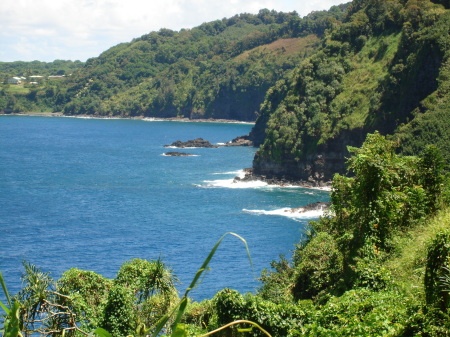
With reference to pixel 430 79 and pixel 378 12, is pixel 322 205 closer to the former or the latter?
pixel 430 79

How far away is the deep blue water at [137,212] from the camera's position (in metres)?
50.8

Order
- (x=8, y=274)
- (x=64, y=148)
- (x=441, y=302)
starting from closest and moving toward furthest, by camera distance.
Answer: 1. (x=441, y=302)
2. (x=8, y=274)
3. (x=64, y=148)

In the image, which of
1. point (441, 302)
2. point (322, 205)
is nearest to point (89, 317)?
point (441, 302)

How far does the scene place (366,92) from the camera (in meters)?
92.5

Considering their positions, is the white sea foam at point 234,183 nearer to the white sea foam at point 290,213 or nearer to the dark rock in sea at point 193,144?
the white sea foam at point 290,213

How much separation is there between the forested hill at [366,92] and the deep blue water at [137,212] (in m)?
8.93

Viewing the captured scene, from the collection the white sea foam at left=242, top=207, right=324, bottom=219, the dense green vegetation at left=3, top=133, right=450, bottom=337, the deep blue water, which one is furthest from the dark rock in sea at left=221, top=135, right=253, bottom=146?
the dense green vegetation at left=3, top=133, right=450, bottom=337

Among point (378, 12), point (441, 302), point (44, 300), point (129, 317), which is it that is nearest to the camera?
point (441, 302)

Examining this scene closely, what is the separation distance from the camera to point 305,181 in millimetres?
90688

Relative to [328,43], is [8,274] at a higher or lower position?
lower

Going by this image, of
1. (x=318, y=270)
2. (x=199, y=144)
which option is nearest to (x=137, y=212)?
(x=318, y=270)

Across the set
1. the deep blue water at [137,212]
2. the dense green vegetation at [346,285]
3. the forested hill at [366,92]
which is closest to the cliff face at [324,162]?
the forested hill at [366,92]

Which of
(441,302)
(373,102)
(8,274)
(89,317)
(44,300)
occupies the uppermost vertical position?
(373,102)

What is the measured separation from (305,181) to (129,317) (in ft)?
225
